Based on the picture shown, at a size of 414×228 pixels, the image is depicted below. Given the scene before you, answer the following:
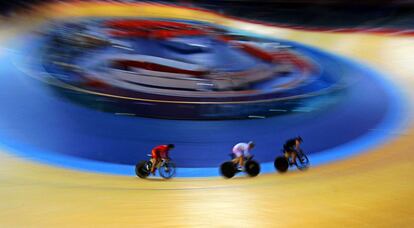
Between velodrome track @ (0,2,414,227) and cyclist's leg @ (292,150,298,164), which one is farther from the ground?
cyclist's leg @ (292,150,298,164)

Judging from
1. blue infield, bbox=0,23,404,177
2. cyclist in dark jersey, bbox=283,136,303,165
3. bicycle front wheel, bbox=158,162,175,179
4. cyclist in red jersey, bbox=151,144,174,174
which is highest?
blue infield, bbox=0,23,404,177

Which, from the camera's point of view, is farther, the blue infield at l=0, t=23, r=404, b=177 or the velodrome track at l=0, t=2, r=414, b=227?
the blue infield at l=0, t=23, r=404, b=177

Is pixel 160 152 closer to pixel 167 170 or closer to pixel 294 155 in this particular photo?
pixel 167 170

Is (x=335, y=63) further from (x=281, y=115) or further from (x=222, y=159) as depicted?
(x=222, y=159)

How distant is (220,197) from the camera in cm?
143

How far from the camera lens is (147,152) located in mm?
1721

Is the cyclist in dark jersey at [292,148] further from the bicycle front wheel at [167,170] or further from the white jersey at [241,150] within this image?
the bicycle front wheel at [167,170]

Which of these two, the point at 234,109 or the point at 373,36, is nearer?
the point at 234,109

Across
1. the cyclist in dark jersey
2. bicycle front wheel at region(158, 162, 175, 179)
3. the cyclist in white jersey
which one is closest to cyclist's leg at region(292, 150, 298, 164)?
the cyclist in dark jersey

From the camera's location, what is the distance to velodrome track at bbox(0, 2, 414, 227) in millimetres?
1309

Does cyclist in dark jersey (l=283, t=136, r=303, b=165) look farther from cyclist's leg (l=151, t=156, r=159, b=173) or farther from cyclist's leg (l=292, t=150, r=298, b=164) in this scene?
cyclist's leg (l=151, t=156, r=159, b=173)

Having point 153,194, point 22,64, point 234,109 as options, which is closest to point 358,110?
point 234,109

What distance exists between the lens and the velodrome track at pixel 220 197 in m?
1.31

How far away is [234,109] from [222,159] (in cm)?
38
